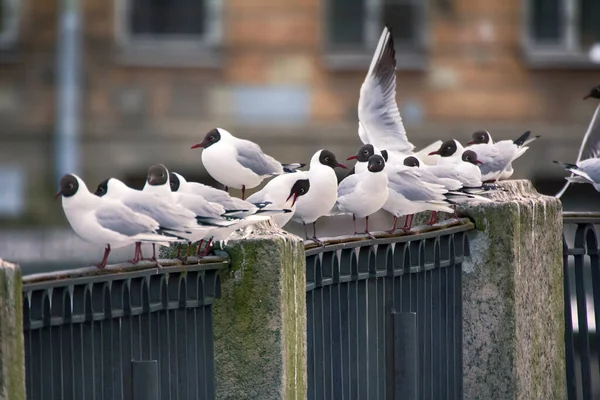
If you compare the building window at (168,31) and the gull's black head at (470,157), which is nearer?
the gull's black head at (470,157)

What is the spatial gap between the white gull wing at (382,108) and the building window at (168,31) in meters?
11.9

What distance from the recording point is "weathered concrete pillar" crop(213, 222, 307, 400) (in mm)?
4477

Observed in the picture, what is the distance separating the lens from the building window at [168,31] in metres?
20.5

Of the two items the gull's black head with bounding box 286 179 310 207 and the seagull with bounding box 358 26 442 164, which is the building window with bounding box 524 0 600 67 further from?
the gull's black head with bounding box 286 179 310 207

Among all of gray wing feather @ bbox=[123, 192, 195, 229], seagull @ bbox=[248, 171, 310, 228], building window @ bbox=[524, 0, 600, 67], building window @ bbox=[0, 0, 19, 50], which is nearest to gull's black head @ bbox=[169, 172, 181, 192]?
seagull @ bbox=[248, 171, 310, 228]

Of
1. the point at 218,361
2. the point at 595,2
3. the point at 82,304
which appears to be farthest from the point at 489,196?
the point at 595,2

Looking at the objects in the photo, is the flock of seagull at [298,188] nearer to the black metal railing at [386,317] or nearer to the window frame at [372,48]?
the black metal railing at [386,317]

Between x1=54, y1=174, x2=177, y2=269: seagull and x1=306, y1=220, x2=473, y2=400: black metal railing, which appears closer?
x1=54, y1=174, x2=177, y2=269: seagull

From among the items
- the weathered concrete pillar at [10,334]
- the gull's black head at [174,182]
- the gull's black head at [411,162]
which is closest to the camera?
the weathered concrete pillar at [10,334]

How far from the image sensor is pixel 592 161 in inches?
302

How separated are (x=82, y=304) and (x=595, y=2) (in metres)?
18.4

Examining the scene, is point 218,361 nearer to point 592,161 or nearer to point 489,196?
point 489,196

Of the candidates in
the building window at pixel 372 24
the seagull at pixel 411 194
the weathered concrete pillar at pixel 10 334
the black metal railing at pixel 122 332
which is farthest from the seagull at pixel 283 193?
the building window at pixel 372 24

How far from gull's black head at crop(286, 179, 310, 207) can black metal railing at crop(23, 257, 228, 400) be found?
1440 mm
